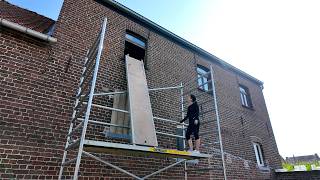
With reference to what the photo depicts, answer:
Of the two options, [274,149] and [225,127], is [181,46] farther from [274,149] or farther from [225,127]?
[274,149]

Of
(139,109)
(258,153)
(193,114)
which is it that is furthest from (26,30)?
(258,153)

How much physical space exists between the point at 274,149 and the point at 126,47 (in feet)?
30.4

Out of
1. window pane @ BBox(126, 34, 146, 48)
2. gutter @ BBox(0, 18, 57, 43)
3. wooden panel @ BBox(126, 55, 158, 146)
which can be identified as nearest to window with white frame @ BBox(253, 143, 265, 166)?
window pane @ BBox(126, 34, 146, 48)

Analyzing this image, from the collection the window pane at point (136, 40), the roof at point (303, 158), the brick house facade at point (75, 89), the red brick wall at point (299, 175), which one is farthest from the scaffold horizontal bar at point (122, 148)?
the roof at point (303, 158)

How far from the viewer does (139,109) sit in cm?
509

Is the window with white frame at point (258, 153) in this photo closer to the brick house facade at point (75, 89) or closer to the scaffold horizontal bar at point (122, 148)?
the brick house facade at point (75, 89)

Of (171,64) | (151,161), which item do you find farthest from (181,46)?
(151,161)

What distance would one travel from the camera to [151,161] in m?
6.21

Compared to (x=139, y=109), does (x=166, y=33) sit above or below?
above

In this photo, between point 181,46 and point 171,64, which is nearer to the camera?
point 171,64

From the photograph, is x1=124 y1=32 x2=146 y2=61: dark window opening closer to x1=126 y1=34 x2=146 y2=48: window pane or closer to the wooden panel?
x1=126 y1=34 x2=146 y2=48: window pane

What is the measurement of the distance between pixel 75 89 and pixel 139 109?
191 cm

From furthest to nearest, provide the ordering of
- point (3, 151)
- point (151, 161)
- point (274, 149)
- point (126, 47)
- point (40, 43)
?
point (274, 149)
point (126, 47)
point (151, 161)
point (40, 43)
point (3, 151)

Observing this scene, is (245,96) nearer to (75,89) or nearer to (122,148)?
(75,89)
